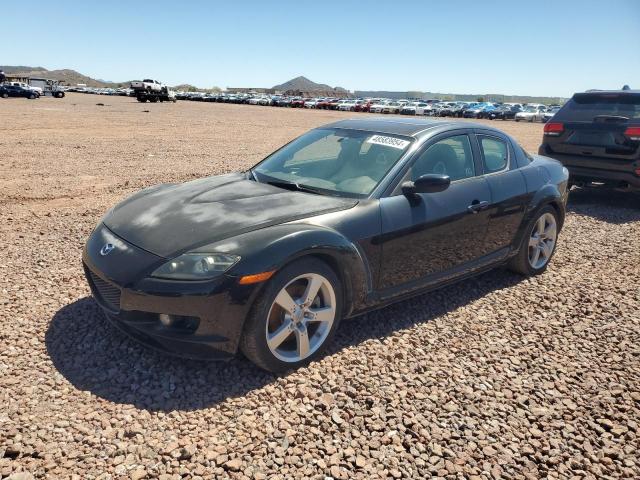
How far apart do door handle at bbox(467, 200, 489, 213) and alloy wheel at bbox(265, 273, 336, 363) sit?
5.09 ft

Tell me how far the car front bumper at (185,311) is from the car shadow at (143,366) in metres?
0.25

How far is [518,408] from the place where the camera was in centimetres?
306

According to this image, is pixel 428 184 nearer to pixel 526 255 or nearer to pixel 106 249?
pixel 526 255

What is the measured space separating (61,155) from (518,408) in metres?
11.9

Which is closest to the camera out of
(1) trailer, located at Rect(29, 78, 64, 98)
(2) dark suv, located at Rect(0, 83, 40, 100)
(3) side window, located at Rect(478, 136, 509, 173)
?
(3) side window, located at Rect(478, 136, 509, 173)

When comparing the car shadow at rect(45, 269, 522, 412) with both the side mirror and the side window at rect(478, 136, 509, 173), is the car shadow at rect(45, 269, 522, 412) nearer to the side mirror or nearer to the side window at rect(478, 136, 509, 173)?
the side mirror

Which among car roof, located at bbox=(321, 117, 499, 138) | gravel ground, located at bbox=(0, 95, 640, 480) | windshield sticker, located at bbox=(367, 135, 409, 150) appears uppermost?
car roof, located at bbox=(321, 117, 499, 138)

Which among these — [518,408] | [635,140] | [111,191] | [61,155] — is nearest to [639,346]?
[518,408]

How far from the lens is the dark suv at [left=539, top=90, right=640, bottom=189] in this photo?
752 centimetres

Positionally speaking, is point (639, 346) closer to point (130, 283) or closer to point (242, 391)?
point (242, 391)

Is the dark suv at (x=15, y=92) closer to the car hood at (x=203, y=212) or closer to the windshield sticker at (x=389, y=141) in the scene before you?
the car hood at (x=203, y=212)

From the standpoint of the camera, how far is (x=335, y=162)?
422 centimetres

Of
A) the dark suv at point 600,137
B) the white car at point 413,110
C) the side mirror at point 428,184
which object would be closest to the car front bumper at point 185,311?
the side mirror at point 428,184

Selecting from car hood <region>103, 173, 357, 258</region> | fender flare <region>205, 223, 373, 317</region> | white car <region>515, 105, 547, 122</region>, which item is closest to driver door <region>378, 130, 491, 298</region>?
fender flare <region>205, 223, 373, 317</region>
